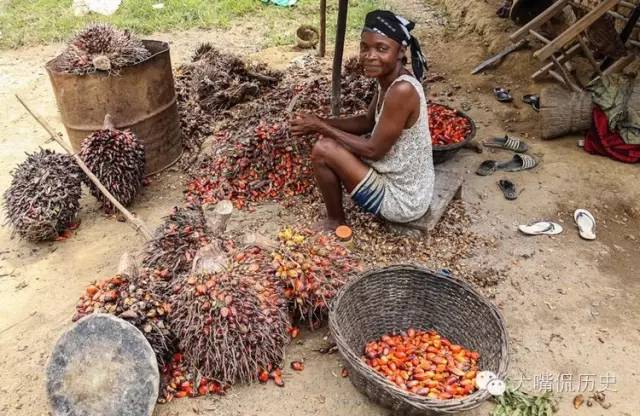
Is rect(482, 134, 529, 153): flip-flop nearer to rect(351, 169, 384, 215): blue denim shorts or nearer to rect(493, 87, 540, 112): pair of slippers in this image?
rect(493, 87, 540, 112): pair of slippers

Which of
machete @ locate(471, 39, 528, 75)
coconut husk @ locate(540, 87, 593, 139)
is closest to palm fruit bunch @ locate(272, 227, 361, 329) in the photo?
coconut husk @ locate(540, 87, 593, 139)

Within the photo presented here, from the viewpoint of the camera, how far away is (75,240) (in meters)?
3.71

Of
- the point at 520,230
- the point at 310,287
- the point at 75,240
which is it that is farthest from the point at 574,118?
the point at 75,240

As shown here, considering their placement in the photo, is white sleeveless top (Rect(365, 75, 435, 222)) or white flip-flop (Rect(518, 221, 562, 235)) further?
white flip-flop (Rect(518, 221, 562, 235))

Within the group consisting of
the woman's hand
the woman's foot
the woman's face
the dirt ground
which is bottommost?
the dirt ground

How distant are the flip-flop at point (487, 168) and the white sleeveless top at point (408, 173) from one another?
1.19 m

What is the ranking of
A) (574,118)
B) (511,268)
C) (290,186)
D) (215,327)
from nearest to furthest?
(215,327) < (511,268) < (290,186) < (574,118)

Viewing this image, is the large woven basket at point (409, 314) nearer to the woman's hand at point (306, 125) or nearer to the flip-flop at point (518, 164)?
the woman's hand at point (306, 125)

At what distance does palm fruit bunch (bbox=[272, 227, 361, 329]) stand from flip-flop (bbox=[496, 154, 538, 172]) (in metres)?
2.12

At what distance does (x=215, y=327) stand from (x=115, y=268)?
1333mm

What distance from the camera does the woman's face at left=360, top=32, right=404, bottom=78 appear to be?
2789 mm

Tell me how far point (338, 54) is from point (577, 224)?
2216mm

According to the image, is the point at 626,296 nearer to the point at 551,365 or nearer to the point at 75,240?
the point at 551,365

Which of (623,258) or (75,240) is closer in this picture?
(623,258)
